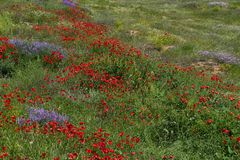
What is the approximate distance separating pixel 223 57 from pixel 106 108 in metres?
9.03

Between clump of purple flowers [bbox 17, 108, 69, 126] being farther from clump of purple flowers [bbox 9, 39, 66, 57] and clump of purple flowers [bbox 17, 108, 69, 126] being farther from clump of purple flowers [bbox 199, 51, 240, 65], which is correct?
clump of purple flowers [bbox 199, 51, 240, 65]

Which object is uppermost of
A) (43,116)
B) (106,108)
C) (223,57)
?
(43,116)

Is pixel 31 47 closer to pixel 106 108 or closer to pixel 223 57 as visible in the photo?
pixel 106 108

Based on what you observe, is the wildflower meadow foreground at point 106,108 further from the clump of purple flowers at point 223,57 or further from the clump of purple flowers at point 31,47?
the clump of purple flowers at point 223,57

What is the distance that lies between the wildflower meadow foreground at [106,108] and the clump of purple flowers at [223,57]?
4467mm

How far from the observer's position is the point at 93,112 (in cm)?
761

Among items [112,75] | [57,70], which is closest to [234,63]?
[112,75]

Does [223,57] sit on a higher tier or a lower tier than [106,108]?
lower

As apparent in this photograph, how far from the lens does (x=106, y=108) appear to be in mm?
7840

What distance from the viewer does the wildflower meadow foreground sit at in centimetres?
577

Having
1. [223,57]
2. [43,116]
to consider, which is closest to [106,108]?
[43,116]

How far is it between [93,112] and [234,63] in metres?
8.94

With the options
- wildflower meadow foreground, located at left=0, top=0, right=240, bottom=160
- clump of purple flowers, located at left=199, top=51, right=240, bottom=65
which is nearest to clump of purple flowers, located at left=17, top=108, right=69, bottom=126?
wildflower meadow foreground, located at left=0, top=0, right=240, bottom=160

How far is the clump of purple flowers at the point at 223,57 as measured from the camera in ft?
48.7
